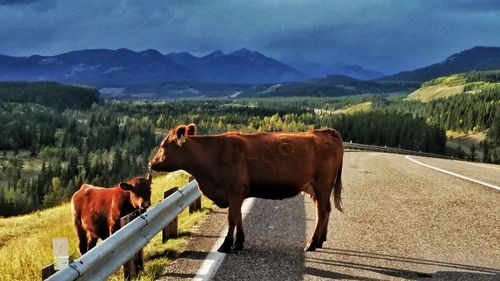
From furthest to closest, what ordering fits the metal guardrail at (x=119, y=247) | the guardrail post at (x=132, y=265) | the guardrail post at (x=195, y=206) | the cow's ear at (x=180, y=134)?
1. the guardrail post at (x=195, y=206)
2. the cow's ear at (x=180, y=134)
3. the guardrail post at (x=132, y=265)
4. the metal guardrail at (x=119, y=247)

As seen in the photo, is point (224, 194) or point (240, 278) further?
point (224, 194)

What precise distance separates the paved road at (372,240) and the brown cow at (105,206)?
107 centimetres

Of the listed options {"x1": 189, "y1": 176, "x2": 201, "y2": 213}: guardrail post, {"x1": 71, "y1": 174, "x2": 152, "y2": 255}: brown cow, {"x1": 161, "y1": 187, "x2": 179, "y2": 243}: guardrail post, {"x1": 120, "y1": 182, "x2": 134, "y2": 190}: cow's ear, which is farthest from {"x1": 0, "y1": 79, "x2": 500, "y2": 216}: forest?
{"x1": 120, "y1": 182, "x2": 134, "y2": 190}: cow's ear

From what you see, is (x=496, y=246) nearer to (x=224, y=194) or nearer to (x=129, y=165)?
(x=224, y=194)

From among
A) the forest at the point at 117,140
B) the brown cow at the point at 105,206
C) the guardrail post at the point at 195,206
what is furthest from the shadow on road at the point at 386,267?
the forest at the point at 117,140

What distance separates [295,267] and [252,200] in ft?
19.1

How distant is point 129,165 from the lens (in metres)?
111

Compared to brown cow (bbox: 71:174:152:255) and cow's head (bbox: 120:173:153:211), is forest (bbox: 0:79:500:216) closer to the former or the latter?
brown cow (bbox: 71:174:152:255)

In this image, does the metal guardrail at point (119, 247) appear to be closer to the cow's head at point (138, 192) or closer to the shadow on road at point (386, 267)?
the cow's head at point (138, 192)

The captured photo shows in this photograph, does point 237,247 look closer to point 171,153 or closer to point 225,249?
point 225,249

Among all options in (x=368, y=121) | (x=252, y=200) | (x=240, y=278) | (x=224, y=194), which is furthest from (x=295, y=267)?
(x=368, y=121)

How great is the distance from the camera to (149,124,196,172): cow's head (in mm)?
7898

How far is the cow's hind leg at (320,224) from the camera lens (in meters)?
7.81

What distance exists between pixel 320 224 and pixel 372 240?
42.2 inches
